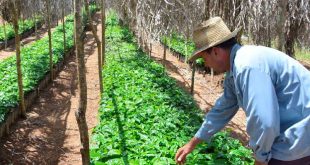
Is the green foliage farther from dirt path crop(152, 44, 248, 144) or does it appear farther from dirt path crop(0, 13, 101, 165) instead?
dirt path crop(152, 44, 248, 144)

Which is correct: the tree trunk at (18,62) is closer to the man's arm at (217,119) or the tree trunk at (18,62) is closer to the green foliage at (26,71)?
the green foliage at (26,71)

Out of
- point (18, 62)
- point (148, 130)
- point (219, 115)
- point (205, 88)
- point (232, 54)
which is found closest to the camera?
point (232, 54)

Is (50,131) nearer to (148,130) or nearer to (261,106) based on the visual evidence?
(148,130)

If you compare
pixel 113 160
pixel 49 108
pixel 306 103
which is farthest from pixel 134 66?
pixel 306 103

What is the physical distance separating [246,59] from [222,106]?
2.56ft

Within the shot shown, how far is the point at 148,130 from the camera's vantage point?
191 inches

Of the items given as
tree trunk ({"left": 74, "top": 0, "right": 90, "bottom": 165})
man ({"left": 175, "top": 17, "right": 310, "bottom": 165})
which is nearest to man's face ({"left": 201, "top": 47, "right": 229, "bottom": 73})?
man ({"left": 175, "top": 17, "right": 310, "bottom": 165})

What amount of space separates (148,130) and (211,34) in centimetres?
260

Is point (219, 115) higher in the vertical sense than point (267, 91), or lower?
lower

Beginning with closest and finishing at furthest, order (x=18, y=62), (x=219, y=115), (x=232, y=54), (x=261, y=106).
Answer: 1. (x=261, y=106)
2. (x=232, y=54)
3. (x=219, y=115)
4. (x=18, y=62)

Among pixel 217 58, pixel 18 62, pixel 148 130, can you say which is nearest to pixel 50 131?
pixel 18 62

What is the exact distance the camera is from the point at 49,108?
10297mm

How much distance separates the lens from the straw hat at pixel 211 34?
244 centimetres

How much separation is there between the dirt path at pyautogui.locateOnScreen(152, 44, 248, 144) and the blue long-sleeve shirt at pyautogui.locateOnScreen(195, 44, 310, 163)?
673 cm
